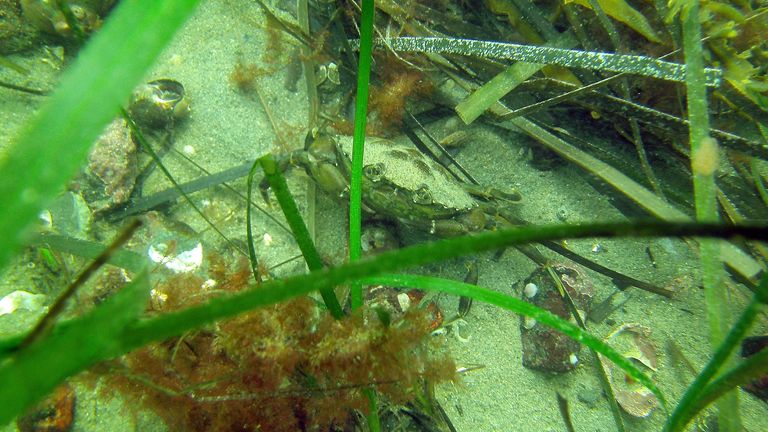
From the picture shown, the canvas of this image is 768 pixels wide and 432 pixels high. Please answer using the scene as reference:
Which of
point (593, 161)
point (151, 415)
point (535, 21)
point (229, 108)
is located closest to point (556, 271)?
point (593, 161)

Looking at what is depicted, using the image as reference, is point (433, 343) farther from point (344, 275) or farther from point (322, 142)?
point (322, 142)

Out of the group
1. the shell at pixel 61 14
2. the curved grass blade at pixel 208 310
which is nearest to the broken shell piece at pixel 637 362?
the curved grass blade at pixel 208 310

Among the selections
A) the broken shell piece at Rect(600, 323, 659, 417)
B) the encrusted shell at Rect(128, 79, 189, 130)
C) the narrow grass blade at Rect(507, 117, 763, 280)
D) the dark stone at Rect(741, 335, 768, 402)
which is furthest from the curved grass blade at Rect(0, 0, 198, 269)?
the dark stone at Rect(741, 335, 768, 402)

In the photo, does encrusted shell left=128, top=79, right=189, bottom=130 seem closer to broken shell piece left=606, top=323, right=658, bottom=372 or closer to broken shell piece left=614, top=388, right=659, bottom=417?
broken shell piece left=606, top=323, right=658, bottom=372

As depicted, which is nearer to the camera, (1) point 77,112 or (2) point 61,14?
(1) point 77,112

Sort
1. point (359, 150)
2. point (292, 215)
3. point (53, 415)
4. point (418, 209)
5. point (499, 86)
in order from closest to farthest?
point (292, 215), point (359, 150), point (53, 415), point (418, 209), point (499, 86)

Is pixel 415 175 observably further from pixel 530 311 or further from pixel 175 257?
pixel 175 257

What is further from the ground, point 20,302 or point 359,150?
point 359,150

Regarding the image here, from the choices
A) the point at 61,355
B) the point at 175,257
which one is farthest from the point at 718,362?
the point at 175,257

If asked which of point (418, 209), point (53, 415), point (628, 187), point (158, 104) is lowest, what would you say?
point (53, 415)
